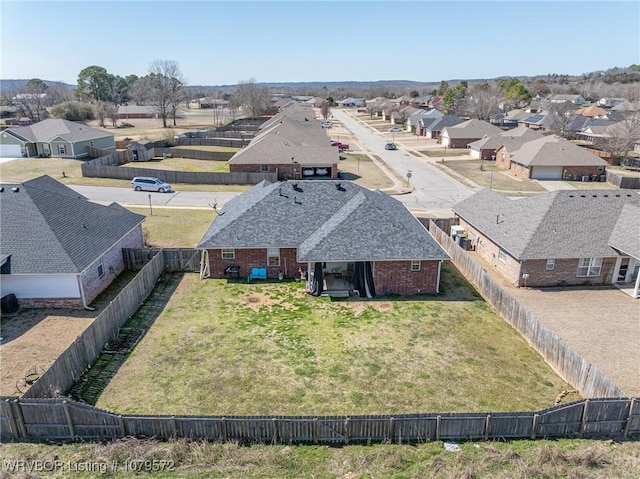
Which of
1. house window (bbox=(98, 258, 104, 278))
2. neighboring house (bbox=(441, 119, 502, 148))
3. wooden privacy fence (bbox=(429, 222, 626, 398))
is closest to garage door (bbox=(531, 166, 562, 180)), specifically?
neighboring house (bbox=(441, 119, 502, 148))

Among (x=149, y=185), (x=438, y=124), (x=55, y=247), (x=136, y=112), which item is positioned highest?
(x=136, y=112)

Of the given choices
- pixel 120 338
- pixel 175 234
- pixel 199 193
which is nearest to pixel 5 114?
pixel 199 193

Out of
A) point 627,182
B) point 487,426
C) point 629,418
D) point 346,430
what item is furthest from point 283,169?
point 629,418

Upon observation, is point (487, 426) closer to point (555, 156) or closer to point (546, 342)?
point (546, 342)

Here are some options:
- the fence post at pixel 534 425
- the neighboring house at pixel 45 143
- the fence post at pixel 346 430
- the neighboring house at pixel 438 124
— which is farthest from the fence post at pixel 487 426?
the neighboring house at pixel 438 124

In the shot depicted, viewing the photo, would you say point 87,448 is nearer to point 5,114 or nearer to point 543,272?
point 543,272

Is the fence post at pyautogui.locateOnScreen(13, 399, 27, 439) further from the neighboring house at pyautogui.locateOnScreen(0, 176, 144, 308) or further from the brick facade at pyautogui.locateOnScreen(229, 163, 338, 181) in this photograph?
the brick facade at pyautogui.locateOnScreen(229, 163, 338, 181)
